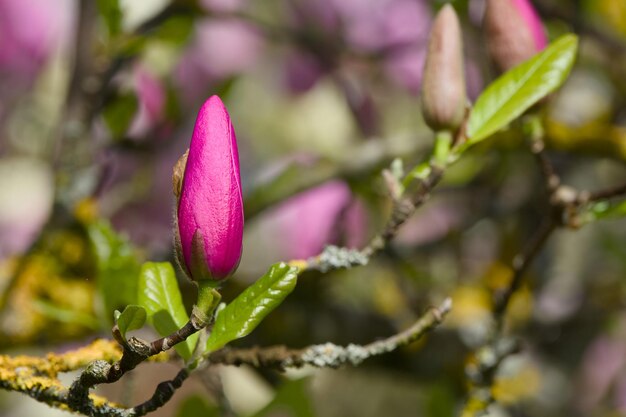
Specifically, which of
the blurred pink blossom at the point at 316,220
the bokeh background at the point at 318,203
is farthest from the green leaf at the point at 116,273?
the blurred pink blossom at the point at 316,220

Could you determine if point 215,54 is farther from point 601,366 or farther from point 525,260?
point 525,260

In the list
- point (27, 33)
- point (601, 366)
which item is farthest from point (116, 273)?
point (601, 366)

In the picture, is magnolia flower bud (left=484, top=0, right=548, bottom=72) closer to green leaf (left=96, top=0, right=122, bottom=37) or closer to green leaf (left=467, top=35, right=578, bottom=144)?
green leaf (left=467, top=35, right=578, bottom=144)

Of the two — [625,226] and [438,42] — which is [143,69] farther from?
[625,226]

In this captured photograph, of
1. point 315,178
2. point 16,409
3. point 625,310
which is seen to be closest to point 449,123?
point 315,178

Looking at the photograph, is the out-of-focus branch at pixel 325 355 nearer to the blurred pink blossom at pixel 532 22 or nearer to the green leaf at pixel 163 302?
the green leaf at pixel 163 302
